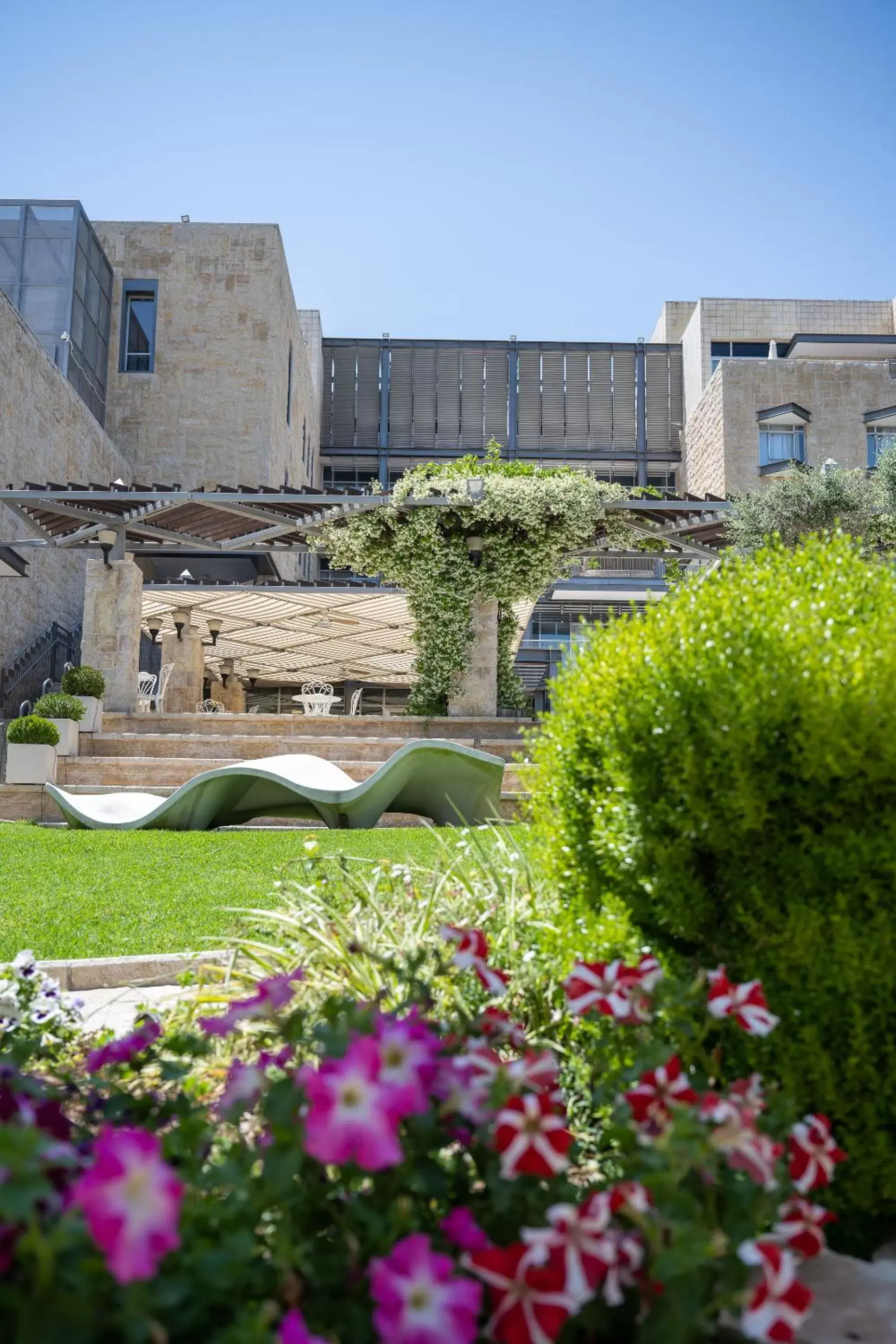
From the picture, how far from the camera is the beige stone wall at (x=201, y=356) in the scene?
2759cm

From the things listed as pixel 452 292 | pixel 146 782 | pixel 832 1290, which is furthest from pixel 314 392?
pixel 832 1290

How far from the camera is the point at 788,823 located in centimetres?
209

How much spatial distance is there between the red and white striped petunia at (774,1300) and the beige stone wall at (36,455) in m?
18.1

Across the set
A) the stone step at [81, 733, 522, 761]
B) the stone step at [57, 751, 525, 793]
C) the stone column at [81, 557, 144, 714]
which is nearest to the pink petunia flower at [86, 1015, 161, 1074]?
the stone step at [57, 751, 525, 793]

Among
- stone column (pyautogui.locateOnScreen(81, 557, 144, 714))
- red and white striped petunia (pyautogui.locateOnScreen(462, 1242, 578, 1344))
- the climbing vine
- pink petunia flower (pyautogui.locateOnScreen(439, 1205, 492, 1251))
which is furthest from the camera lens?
stone column (pyautogui.locateOnScreen(81, 557, 144, 714))

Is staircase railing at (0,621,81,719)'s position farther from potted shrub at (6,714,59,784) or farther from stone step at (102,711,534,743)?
potted shrub at (6,714,59,784)

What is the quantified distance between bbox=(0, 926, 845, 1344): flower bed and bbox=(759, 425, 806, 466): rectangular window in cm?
2992

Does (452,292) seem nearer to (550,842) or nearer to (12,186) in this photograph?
(12,186)

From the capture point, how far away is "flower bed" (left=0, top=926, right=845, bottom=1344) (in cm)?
115

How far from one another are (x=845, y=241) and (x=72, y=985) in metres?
22.8

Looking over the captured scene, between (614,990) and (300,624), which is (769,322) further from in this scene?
(614,990)

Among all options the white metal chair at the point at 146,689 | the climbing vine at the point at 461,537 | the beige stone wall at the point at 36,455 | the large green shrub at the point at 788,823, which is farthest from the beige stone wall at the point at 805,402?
the large green shrub at the point at 788,823

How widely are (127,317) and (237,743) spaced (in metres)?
19.6

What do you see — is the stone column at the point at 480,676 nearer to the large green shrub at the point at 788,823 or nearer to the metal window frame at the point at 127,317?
the large green shrub at the point at 788,823
